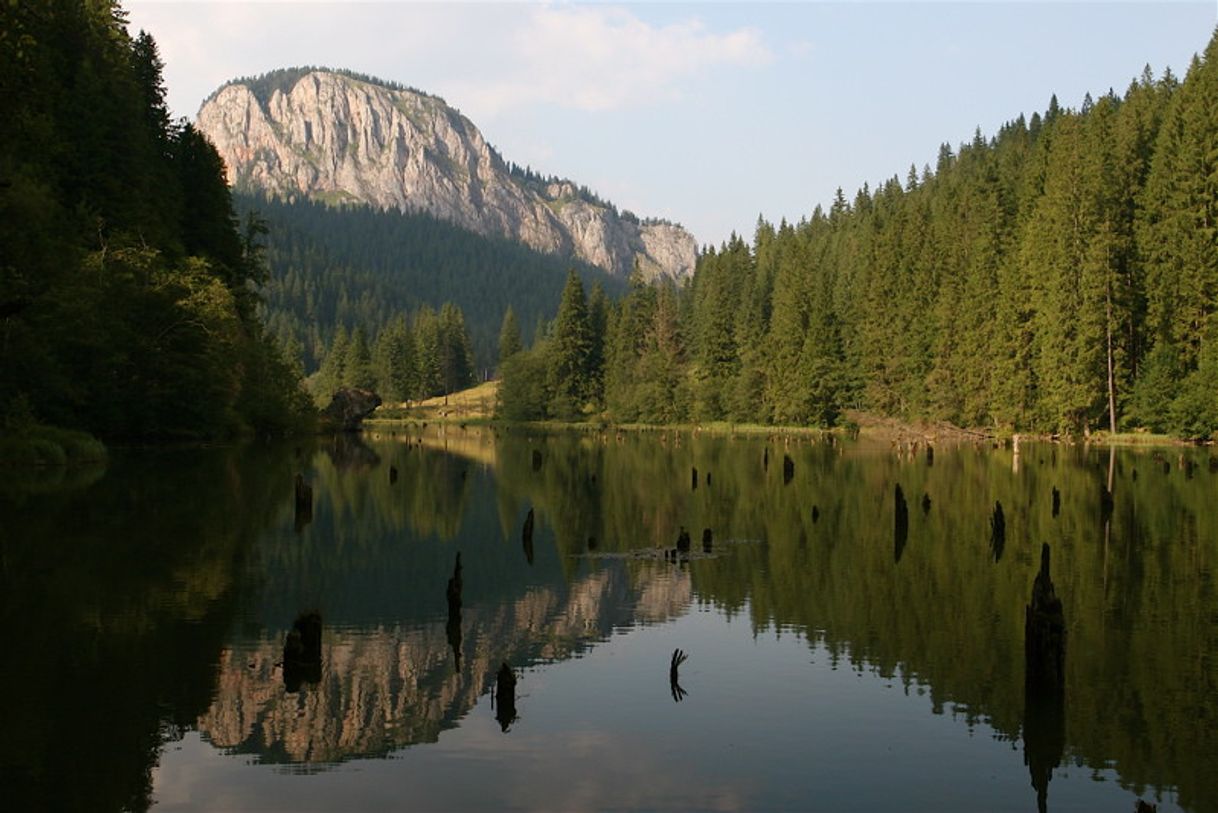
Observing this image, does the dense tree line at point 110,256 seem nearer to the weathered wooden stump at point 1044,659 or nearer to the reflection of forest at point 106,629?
the reflection of forest at point 106,629

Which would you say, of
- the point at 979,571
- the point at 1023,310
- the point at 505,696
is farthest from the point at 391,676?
the point at 1023,310

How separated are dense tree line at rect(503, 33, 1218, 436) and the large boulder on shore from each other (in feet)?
137

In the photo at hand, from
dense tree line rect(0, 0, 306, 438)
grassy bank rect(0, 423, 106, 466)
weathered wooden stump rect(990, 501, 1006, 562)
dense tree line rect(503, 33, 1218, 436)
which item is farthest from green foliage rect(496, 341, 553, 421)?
weathered wooden stump rect(990, 501, 1006, 562)

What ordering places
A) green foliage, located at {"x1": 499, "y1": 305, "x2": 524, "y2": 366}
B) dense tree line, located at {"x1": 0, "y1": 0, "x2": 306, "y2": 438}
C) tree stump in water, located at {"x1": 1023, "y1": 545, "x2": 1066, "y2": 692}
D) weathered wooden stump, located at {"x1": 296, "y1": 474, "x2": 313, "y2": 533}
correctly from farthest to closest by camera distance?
1. green foliage, located at {"x1": 499, "y1": 305, "x2": 524, "y2": 366}
2. dense tree line, located at {"x1": 0, "y1": 0, "x2": 306, "y2": 438}
3. weathered wooden stump, located at {"x1": 296, "y1": 474, "x2": 313, "y2": 533}
4. tree stump in water, located at {"x1": 1023, "y1": 545, "x2": 1066, "y2": 692}

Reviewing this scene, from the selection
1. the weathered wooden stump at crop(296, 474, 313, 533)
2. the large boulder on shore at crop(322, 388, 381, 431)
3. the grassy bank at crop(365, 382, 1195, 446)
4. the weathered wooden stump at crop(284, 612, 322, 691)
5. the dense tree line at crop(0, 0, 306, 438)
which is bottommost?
the weathered wooden stump at crop(284, 612, 322, 691)

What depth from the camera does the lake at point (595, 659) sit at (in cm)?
1362

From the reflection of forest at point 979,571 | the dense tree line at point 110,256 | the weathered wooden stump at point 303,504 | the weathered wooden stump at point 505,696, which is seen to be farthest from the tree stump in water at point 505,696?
the dense tree line at point 110,256

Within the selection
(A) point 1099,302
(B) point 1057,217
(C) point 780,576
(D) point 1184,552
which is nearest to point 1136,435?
(A) point 1099,302

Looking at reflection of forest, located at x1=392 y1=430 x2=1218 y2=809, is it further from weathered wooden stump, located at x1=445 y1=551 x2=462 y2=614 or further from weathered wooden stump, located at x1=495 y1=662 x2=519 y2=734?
weathered wooden stump, located at x1=495 y1=662 x2=519 y2=734

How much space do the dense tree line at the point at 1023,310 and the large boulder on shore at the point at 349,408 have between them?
137ft

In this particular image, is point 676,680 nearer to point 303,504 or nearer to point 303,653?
point 303,653

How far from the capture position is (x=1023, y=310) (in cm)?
9744

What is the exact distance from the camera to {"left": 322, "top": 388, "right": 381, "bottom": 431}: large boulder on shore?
12575cm

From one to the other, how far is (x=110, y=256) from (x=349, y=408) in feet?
206
